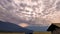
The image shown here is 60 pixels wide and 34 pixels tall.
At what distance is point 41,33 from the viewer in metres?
27.0

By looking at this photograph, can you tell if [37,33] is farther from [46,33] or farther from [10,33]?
[10,33]

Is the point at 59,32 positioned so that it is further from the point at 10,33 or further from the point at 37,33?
the point at 10,33

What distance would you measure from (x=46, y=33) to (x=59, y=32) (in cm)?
903

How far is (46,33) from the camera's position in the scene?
27.0 metres

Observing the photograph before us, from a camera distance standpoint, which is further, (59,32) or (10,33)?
(10,33)

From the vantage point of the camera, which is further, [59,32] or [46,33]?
[46,33]

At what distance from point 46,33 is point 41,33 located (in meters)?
1.03

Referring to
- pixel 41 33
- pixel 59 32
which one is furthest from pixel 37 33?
pixel 59 32

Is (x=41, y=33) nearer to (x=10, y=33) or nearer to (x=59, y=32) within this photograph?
(x=10, y=33)

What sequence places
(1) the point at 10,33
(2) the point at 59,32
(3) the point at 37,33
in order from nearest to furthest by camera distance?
(2) the point at 59,32 → (3) the point at 37,33 → (1) the point at 10,33

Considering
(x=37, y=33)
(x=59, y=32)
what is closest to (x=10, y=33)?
(x=37, y=33)

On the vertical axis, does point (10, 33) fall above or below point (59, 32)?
above

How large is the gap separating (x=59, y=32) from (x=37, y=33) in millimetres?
9189

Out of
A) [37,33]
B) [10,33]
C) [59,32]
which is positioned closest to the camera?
[59,32]
